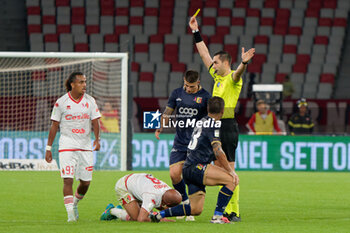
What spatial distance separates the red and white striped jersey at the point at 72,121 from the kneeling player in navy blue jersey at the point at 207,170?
1.30 metres

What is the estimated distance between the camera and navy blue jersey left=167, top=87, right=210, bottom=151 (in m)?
8.86

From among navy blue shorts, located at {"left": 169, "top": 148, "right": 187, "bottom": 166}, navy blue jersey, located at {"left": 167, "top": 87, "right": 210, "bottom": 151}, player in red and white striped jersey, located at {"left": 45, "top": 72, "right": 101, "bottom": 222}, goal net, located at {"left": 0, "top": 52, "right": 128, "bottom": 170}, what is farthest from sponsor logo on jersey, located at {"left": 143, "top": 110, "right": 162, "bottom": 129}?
goal net, located at {"left": 0, "top": 52, "right": 128, "bottom": 170}

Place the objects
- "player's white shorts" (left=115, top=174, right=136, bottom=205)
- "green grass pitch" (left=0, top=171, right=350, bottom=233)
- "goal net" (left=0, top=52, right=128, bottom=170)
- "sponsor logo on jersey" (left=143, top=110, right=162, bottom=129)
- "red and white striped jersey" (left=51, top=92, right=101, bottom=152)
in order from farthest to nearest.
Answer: "goal net" (left=0, top=52, right=128, bottom=170), "sponsor logo on jersey" (left=143, top=110, right=162, bottom=129), "red and white striped jersey" (left=51, top=92, right=101, bottom=152), "player's white shorts" (left=115, top=174, right=136, bottom=205), "green grass pitch" (left=0, top=171, right=350, bottom=233)

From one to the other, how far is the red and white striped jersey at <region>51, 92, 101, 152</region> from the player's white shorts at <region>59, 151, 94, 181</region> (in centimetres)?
7

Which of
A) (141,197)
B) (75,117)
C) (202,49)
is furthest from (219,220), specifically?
(202,49)

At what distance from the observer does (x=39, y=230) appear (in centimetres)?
719

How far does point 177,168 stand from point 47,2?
19.1 meters

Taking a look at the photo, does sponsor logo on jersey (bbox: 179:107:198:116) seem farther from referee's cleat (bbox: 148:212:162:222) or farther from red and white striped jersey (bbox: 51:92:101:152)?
referee's cleat (bbox: 148:212:162:222)

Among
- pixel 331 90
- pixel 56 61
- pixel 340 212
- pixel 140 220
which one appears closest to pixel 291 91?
pixel 331 90

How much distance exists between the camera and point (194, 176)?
7957 millimetres

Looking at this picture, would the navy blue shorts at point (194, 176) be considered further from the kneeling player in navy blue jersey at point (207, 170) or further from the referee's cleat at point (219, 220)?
the referee's cleat at point (219, 220)

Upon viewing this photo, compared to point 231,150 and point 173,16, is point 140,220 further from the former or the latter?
point 173,16

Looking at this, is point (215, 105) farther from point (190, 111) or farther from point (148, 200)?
point (148, 200)

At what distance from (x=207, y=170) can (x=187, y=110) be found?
1.19 meters
